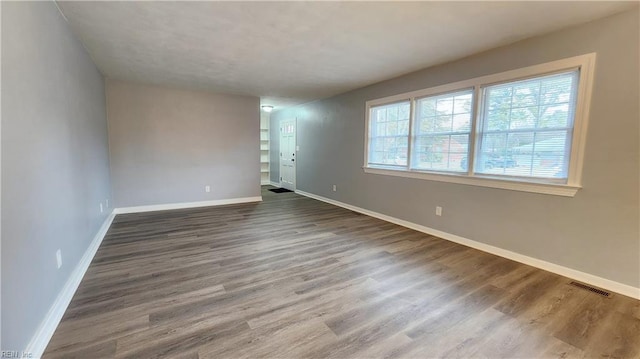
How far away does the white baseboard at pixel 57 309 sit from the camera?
Answer: 1572 mm

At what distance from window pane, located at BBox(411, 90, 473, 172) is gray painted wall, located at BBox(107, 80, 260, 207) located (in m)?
3.51

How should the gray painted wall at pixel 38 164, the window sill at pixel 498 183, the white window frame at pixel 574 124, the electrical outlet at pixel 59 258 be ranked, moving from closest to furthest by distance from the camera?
the gray painted wall at pixel 38 164
the electrical outlet at pixel 59 258
the white window frame at pixel 574 124
the window sill at pixel 498 183

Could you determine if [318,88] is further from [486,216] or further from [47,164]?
[47,164]

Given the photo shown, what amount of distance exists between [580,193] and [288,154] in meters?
6.18

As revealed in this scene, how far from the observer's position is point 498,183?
10.5 ft

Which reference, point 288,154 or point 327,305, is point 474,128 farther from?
point 288,154

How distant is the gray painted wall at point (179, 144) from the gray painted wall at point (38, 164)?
2133 millimetres

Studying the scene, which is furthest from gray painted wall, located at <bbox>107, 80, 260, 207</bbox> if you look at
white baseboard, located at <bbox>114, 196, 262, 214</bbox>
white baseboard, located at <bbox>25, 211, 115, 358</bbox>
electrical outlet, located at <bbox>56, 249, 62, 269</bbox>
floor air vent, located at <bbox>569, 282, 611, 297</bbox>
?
floor air vent, located at <bbox>569, 282, 611, 297</bbox>

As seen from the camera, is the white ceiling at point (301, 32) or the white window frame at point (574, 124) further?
the white window frame at point (574, 124)

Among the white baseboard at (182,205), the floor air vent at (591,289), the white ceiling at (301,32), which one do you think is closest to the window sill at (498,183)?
the floor air vent at (591,289)

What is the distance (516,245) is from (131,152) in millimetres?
5980

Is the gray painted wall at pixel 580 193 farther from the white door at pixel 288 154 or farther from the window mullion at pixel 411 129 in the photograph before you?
the white door at pixel 288 154

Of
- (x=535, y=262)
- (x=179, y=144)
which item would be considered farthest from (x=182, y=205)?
(x=535, y=262)

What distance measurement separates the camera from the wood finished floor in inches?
67.4
